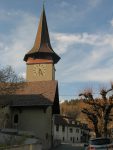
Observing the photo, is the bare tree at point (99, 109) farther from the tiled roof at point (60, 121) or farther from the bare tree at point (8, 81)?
the tiled roof at point (60, 121)

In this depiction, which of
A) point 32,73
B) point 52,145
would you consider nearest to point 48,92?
point 52,145

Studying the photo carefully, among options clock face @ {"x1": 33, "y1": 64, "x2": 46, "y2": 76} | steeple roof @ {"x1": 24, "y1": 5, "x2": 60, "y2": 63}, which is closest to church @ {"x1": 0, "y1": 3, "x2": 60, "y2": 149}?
clock face @ {"x1": 33, "y1": 64, "x2": 46, "y2": 76}

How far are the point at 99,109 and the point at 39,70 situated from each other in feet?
126

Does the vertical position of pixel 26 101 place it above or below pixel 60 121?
below

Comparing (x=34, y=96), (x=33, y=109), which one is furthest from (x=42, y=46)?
(x=33, y=109)

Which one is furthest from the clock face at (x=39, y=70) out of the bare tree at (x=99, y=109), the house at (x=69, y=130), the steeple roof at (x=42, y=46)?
the bare tree at (x=99, y=109)

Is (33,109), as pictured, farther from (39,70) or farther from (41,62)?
(39,70)

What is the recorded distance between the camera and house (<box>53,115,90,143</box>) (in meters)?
106

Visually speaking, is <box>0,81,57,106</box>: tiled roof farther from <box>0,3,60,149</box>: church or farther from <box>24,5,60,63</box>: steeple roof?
<box>24,5,60,63</box>: steeple roof

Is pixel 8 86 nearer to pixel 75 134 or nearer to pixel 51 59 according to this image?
pixel 51 59

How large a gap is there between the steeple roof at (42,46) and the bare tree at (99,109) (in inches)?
1447

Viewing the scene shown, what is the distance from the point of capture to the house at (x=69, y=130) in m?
106

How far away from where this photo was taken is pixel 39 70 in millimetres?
82250

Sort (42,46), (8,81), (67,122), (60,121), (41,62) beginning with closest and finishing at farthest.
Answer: (8,81) < (41,62) < (42,46) < (60,121) < (67,122)
